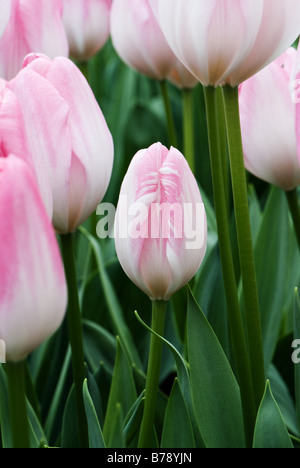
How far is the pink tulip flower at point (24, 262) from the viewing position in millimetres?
400

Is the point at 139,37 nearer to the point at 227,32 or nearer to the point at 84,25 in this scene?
the point at 84,25

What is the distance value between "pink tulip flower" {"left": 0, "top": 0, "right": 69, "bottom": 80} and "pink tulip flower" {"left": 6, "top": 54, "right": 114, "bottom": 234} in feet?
0.56

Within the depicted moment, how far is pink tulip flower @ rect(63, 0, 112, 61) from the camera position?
109 cm

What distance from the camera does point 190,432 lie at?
589mm

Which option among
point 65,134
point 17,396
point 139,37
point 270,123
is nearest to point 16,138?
point 65,134

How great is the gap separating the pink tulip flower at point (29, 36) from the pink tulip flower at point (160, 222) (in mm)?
286

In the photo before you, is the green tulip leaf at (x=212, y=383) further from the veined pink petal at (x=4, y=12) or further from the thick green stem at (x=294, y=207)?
the veined pink petal at (x=4, y=12)

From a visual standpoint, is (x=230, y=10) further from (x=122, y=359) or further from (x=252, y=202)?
(x=252, y=202)

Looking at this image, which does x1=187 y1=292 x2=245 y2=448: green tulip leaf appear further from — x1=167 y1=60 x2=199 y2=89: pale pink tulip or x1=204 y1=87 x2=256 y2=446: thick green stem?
x1=167 y1=60 x2=199 y2=89: pale pink tulip

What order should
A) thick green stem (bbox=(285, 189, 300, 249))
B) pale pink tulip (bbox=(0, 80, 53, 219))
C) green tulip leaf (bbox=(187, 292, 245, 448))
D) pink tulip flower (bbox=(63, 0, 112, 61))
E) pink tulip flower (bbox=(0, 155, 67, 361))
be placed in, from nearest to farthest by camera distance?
pink tulip flower (bbox=(0, 155, 67, 361))
pale pink tulip (bbox=(0, 80, 53, 219))
green tulip leaf (bbox=(187, 292, 245, 448))
thick green stem (bbox=(285, 189, 300, 249))
pink tulip flower (bbox=(63, 0, 112, 61))

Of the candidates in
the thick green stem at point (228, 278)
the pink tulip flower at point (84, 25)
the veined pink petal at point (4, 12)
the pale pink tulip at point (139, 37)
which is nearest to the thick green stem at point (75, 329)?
the thick green stem at point (228, 278)

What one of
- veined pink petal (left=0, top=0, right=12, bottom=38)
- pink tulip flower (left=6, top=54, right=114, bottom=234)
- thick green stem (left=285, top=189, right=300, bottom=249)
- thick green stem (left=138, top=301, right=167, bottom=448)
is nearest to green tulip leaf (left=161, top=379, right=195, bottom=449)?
thick green stem (left=138, top=301, right=167, bottom=448)

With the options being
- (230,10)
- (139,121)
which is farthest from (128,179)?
(139,121)

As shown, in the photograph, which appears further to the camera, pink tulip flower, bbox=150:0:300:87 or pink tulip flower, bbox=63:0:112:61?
pink tulip flower, bbox=63:0:112:61
